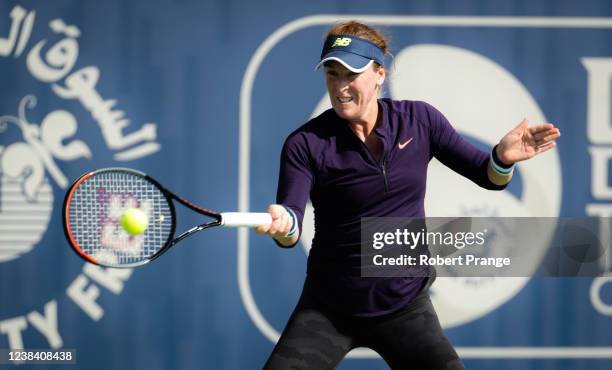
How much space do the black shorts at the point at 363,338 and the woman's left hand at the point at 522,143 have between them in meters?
0.50

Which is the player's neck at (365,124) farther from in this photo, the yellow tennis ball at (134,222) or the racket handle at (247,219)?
the yellow tennis ball at (134,222)

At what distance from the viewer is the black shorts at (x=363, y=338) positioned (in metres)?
2.95

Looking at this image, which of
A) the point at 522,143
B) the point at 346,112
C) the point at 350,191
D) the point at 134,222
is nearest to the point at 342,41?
the point at 346,112

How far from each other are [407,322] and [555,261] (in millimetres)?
1821

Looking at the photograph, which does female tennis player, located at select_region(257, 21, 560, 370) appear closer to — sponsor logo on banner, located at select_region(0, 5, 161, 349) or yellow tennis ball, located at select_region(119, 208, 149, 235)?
yellow tennis ball, located at select_region(119, 208, 149, 235)

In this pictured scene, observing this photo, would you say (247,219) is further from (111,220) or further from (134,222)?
(111,220)

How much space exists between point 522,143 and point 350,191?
0.56 m

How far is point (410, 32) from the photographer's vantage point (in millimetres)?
4566

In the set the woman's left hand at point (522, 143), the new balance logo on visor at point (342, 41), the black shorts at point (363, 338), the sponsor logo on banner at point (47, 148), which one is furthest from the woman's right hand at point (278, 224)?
the sponsor logo on banner at point (47, 148)

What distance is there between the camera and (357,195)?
3.05 m

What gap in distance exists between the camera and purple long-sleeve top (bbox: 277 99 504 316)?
3049 mm

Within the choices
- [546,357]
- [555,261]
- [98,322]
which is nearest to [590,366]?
[546,357]

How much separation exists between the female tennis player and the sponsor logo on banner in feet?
5.36

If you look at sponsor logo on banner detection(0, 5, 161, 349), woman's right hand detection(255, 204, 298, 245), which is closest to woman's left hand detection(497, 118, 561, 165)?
woman's right hand detection(255, 204, 298, 245)
